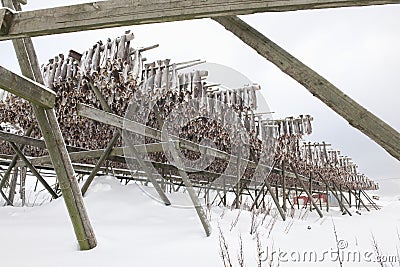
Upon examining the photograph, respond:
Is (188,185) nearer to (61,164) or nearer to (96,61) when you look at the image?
(61,164)

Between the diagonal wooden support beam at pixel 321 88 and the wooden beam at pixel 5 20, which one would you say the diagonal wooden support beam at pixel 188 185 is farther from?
the wooden beam at pixel 5 20

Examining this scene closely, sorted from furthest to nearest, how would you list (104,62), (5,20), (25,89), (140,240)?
(104,62) → (140,240) → (25,89) → (5,20)

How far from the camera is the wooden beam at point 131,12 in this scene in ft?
4.19

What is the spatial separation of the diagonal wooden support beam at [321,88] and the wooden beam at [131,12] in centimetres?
54

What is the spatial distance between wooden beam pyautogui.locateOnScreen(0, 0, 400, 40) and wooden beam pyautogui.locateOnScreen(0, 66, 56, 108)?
2.19 ft

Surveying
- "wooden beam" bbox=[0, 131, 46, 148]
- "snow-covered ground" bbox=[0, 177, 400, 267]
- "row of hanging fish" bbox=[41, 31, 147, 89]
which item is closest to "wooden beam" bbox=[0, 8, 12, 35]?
"snow-covered ground" bbox=[0, 177, 400, 267]

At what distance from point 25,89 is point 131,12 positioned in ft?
4.63

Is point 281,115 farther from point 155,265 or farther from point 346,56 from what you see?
point 155,265

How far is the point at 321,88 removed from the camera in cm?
172

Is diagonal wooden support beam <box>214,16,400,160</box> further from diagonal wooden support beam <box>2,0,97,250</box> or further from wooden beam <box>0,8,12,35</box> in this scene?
diagonal wooden support beam <box>2,0,97,250</box>

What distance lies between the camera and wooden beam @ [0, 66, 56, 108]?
7.33 ft

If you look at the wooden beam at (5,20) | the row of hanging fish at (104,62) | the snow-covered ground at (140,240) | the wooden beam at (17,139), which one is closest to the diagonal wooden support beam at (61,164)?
the snow-covered ground at (140,240)

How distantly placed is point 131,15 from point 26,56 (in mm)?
1773

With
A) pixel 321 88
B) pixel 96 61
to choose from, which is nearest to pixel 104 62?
pixel 96 61
